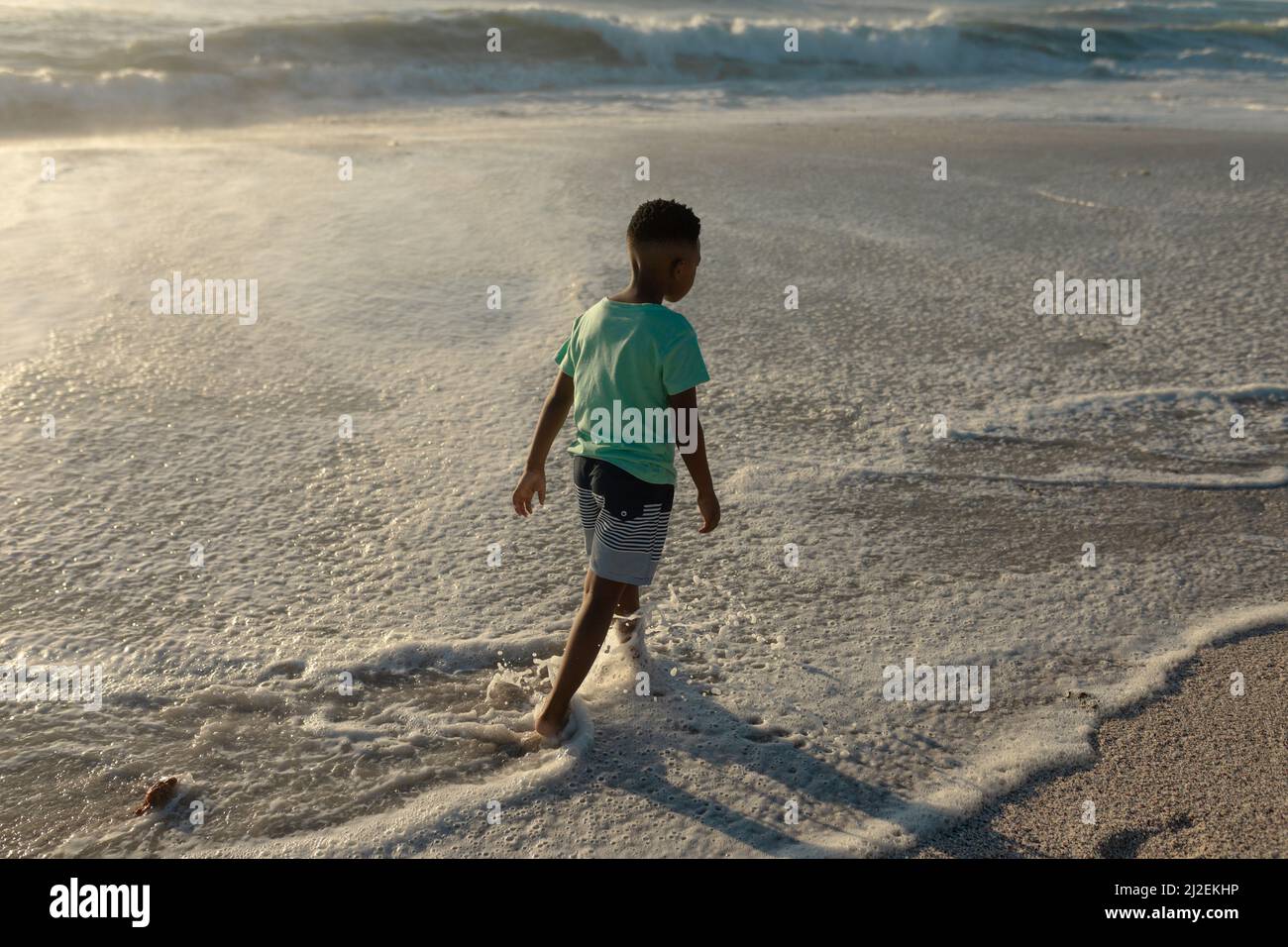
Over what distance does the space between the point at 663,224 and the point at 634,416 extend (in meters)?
0.44

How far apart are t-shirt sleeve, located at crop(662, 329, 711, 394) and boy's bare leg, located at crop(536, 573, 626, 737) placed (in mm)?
502

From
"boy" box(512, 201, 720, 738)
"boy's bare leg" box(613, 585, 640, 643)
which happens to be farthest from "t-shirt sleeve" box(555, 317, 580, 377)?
"boy's bare leg" box(613, 585, 640, 643)

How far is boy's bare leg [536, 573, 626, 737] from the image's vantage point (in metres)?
2.73

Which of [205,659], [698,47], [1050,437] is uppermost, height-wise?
[698,47]

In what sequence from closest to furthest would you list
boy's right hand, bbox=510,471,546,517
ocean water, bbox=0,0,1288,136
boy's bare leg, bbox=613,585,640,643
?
boy's right hand, bbox=510,471,546,517 < boy's bare leg, bbox=613,585,640,643 < ocean water, bbox=0,0,1288,136

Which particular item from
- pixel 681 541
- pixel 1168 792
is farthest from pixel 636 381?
pixel 1168 792

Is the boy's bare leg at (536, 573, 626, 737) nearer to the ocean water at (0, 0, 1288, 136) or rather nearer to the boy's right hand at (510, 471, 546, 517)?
the boy's right hand at (510, 471, 546, 517)

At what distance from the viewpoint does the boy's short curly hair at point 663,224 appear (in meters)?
2.62

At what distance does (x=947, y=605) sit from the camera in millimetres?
3406

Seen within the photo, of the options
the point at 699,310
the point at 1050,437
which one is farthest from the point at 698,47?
the point at 1050,437

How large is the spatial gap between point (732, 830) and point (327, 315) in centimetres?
395

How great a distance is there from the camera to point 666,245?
8.67 ft

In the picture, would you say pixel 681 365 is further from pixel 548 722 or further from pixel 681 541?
pixel 681 541
